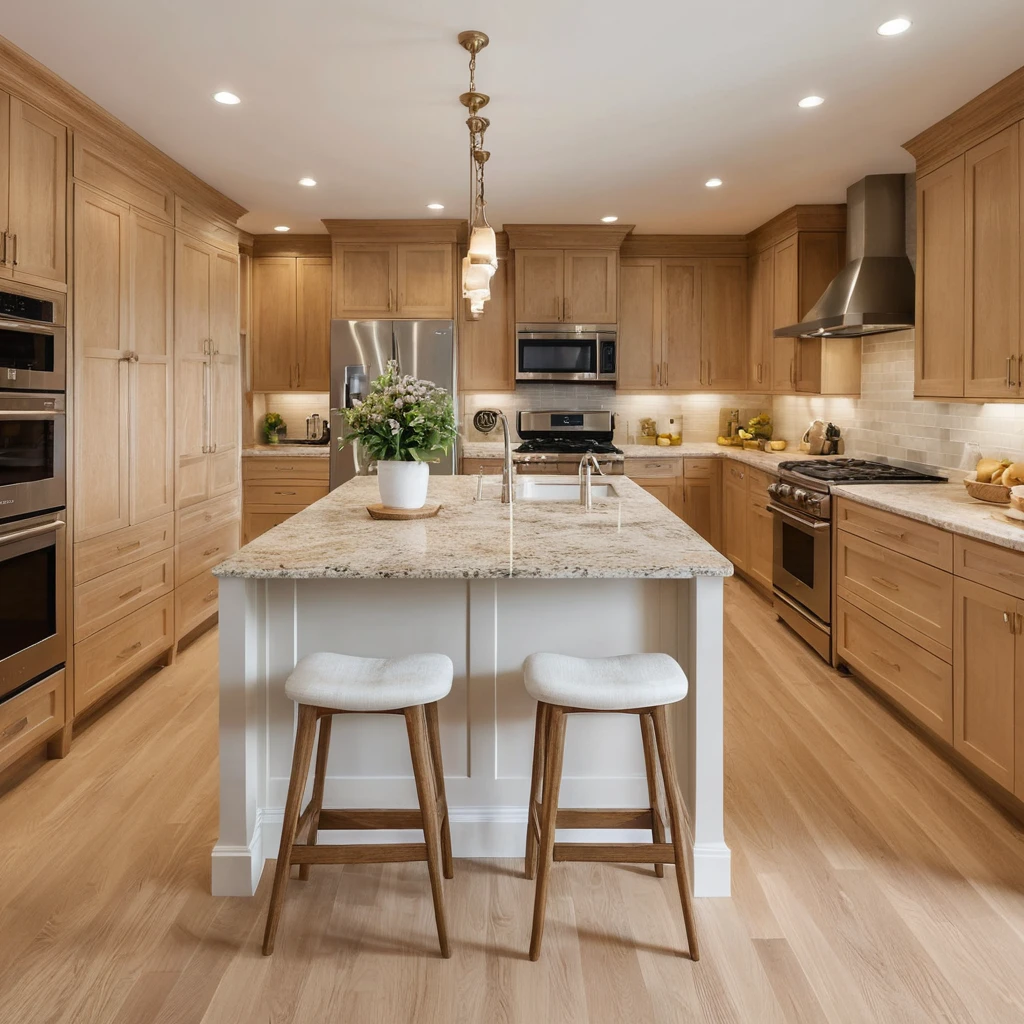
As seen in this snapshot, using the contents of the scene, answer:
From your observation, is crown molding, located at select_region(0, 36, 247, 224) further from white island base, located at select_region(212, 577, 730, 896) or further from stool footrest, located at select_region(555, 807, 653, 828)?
stool footrest, located at select_region(555, 807, 653, 828)

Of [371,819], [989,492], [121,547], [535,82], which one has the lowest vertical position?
[371,819]

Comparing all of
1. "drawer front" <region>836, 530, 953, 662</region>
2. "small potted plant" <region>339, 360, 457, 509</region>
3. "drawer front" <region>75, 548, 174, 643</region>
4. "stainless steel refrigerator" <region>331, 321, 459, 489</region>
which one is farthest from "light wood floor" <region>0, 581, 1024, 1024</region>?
"stainless steel refrigerator" <region>331, 321, 459, 489</region>

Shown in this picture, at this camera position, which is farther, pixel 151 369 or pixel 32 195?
pixel 151 369

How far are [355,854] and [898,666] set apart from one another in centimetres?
233

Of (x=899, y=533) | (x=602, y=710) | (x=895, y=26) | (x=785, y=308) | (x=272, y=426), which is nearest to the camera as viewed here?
(x=602, y=710)

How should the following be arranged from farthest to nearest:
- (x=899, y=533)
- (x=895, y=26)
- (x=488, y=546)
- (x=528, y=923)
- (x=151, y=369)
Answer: (x=151, y=369) < (x=899, y=533) < (x=895, y=26) < (x=488, y=546) < (x=528, y=923)

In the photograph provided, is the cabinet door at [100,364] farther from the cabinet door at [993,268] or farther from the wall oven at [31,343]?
the cabinet door at [993,268]

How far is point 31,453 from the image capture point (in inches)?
114

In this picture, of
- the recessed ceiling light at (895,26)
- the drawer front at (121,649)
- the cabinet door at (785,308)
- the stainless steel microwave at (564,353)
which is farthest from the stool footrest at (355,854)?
the stainless steel microwave at (564,353)

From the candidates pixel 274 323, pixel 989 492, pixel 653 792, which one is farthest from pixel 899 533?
pixel 274 323

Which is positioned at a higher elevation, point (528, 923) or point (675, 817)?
point (675, 817)

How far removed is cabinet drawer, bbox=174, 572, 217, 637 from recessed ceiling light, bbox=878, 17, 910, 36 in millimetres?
3807

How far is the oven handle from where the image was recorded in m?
3.96

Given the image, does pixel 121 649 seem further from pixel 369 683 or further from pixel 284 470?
pixel 284 470
